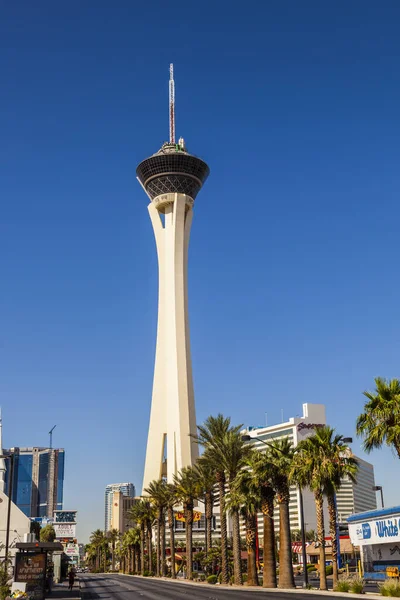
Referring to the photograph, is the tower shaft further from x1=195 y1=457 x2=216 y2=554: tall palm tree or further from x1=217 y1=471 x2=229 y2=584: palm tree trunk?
x1=217 y1=471 x2=229 y2=584: palm tree trunk

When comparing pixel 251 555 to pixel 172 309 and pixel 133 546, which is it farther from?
pixel 172 309

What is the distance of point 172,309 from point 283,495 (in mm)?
94308

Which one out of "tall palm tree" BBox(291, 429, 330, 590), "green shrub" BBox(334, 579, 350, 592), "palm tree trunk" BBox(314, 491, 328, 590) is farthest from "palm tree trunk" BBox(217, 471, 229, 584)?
"green shrub" BBox(334, 579, 350, 592)

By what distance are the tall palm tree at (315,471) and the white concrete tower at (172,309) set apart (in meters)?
95.9

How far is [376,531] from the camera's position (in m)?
47.9

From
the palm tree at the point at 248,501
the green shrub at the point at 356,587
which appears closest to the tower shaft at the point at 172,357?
the palm tree at the point at 248,501

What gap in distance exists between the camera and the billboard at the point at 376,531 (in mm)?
45219

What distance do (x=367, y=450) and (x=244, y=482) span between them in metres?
19.6

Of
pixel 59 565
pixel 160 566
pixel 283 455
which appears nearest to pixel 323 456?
pixel 283 455

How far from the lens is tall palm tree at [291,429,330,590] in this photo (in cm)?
4400

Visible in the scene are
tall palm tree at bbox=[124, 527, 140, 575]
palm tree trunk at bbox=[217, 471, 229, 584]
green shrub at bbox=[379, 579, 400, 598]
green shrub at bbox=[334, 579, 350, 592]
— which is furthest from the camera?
tall palm tree at bbox=[124, 527, 140, 575]

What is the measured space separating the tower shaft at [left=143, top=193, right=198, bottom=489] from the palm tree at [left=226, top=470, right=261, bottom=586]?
276ft

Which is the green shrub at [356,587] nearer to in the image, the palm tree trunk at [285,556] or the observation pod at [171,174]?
the palm tree trunk at [285,556]

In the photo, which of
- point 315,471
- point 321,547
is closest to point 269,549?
point 321,547
